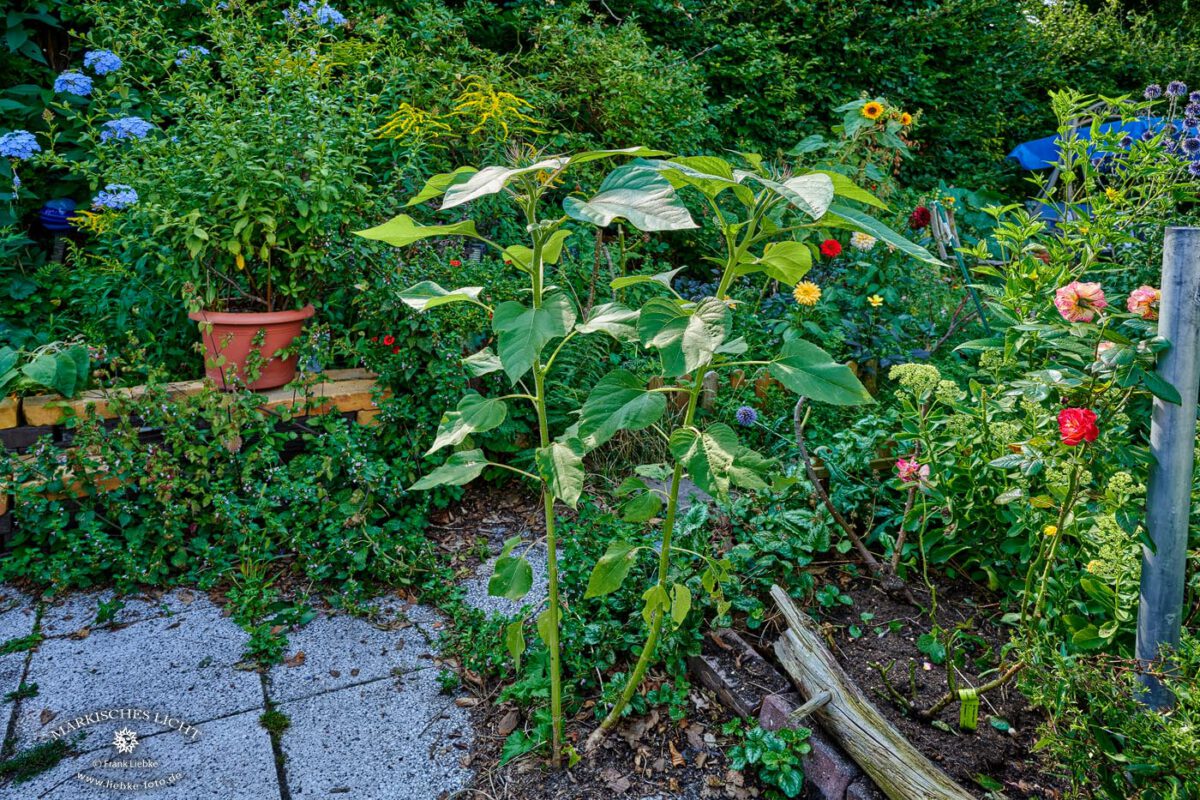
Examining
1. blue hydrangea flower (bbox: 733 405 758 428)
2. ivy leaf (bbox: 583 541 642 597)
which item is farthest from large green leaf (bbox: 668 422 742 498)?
blue hydrangea flower (bbox: 733 405 758 428)

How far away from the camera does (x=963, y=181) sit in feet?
23.4

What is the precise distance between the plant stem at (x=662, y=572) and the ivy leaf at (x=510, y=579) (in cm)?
28

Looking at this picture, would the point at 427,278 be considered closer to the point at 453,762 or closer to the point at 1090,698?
the point at 453,762

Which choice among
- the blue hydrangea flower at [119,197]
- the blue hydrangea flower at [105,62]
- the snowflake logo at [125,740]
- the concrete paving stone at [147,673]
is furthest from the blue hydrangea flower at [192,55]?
the snowflake logo at [125,740]

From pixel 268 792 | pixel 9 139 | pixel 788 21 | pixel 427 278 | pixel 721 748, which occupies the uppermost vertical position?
pixel 788 21

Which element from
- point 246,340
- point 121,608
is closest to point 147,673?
point 121,608

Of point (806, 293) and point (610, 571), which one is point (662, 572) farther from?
point (806, 293)

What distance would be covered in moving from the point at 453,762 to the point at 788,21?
21.0ft

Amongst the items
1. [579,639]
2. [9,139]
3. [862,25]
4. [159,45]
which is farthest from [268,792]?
[862,25]

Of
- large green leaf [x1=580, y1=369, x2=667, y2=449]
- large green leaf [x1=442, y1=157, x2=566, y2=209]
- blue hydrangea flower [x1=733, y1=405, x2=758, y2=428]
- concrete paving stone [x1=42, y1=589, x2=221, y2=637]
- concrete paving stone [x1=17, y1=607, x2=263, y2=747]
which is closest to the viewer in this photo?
large green leaf [x1=442, y1=157, x2=566, y2=209]

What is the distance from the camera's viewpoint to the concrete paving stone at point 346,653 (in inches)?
86.7

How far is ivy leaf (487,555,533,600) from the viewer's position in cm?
157

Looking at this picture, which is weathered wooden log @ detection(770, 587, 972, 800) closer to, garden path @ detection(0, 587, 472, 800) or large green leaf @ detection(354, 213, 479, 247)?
garden path @ detection(0, 587, 472, 800)

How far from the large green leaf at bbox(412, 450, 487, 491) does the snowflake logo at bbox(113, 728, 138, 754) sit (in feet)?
3.56
